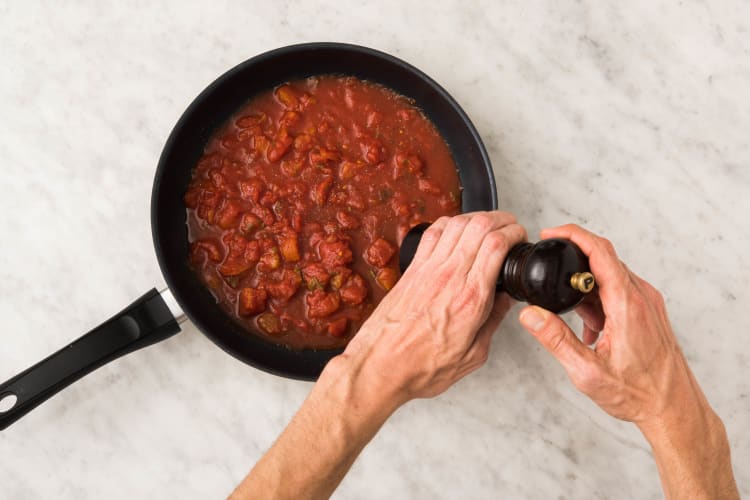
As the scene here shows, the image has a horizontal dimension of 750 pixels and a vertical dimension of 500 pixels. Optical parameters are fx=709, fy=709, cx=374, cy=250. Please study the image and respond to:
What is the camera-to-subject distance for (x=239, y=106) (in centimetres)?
261

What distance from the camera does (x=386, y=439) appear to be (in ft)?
8.88

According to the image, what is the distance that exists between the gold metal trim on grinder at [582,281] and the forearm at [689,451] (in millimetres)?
450

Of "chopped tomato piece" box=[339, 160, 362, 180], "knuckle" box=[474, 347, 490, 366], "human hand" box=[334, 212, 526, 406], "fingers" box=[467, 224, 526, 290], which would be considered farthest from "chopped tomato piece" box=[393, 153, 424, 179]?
"knuckle" box=[474, 347, 490, 366]

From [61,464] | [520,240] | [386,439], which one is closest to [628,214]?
[520,240]

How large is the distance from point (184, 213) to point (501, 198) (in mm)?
1208

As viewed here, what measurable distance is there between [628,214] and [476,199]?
26.1 inches

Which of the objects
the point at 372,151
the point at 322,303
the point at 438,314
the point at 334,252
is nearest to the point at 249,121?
the point at 372,151

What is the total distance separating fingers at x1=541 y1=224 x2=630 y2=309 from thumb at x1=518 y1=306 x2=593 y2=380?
13 cm

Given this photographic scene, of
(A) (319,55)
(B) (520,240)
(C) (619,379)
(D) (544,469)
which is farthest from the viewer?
Result: (D) (544,469)

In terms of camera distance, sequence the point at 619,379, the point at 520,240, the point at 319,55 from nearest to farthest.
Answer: the point at 619,379 < the point at 520,240 < the point at 319,55

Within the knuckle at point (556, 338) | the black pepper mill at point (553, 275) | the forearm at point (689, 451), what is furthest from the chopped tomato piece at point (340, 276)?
the forearm at point (689, 451)

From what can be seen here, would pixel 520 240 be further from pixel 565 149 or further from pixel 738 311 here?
pixel 738 311

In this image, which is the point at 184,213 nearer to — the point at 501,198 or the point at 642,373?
the point at 501,198

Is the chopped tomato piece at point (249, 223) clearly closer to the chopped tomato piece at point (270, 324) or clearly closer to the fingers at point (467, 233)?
the chopped tomato piece at point (270, 324)
